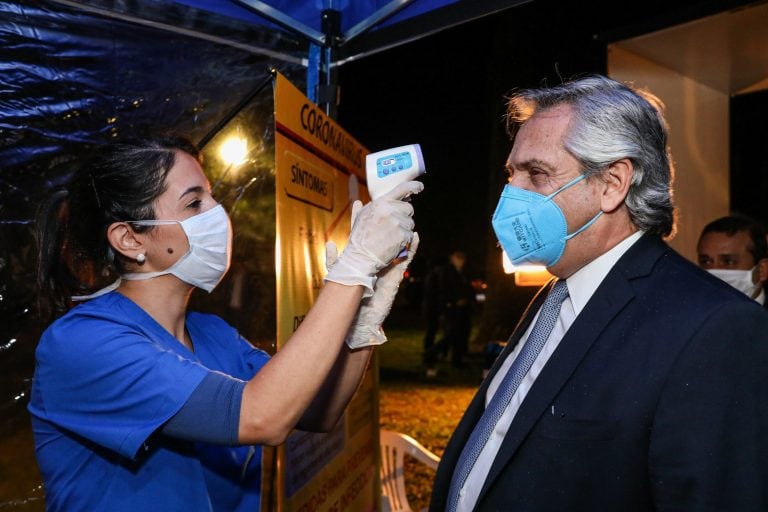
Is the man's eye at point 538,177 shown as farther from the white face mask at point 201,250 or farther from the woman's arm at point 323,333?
the white face mask at point 201,250

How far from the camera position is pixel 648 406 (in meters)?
1.28

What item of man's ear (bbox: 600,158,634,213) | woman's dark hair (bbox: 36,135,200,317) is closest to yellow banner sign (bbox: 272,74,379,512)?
woman's dark hair (bbox: 36,135,200,317)

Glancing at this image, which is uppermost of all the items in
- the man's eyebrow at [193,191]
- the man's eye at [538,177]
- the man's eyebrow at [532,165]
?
the man's eyebrow at [532,165]

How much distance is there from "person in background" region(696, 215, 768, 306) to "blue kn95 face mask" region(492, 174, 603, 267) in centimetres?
208

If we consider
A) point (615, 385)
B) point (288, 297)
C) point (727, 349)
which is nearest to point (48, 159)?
point (288, 297)

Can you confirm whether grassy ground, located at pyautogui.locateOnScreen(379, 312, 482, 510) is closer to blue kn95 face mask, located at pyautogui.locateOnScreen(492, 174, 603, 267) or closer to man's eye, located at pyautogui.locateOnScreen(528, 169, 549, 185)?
blue kn95 face mask, located at pyautogui.locateOnScreen(492, 174, 603, 267)

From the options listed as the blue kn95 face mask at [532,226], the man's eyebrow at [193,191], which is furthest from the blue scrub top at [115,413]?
the blue kn95 face mask at [532,226]

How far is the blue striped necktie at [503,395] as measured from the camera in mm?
1623

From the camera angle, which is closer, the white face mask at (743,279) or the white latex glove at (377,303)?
the white latex glove at (377,303)

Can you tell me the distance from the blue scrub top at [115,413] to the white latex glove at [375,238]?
1.44 ft

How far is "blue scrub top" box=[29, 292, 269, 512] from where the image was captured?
1.37 metres

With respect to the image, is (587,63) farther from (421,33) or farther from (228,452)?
(228,452)

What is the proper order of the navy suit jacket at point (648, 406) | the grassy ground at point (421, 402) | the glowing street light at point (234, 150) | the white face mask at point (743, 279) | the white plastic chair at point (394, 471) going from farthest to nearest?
the grassy ground at point (421, 402) < the white plastic chair at point (394, 471) < the white face mask at point (743, 279) < the glowing street light at point (234, 150) < the navy suit jacket at point (648, 406)

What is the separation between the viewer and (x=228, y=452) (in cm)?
171
